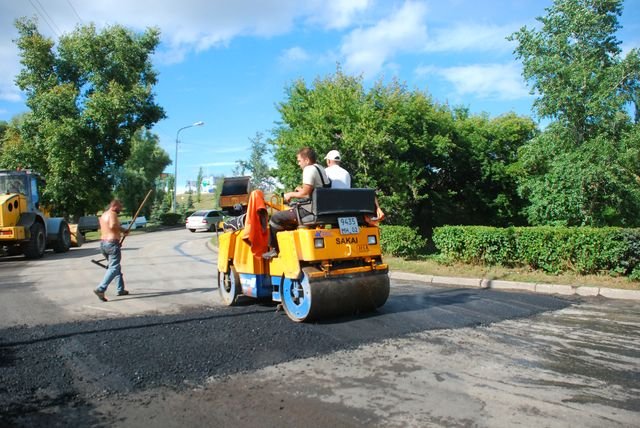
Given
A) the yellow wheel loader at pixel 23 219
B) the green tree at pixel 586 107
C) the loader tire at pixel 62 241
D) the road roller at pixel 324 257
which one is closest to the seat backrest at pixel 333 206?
the road roller at pixel 324 257

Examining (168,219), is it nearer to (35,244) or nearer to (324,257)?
(35,244)

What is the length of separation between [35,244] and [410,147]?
41.1ft

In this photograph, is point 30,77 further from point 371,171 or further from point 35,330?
point 35,330

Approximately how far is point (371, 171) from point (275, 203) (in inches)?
330

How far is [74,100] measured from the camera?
1252 inches

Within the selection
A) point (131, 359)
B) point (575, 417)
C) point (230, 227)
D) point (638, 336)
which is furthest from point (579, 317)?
point (131, 359)

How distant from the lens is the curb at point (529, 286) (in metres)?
8.28

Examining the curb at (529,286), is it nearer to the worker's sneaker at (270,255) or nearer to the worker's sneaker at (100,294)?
the worker's sneaker at (270,255)

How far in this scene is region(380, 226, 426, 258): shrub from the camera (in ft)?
42.5

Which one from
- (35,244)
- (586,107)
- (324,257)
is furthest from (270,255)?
(35,244)

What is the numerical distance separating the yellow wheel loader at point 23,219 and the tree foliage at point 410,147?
8.02 m

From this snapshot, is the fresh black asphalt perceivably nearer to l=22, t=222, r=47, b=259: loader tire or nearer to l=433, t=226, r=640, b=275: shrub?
l=433, t=226, r=640, b=275: shrub

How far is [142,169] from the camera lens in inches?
2120

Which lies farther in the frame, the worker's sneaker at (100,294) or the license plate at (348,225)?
the worker's sneaker at (100,294)
